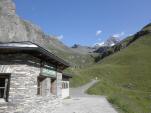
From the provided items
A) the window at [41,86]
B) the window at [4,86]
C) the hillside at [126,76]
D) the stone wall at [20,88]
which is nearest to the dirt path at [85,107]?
the window at [41,86]

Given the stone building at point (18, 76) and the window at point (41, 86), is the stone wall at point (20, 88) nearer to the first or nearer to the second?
the stone building at point (18, 76)

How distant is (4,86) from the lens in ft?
38.9

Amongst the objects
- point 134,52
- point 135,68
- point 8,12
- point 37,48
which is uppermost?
point 8,12

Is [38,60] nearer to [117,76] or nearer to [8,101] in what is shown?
[8,101]

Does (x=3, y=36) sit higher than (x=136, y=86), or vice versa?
(x=3, y=36)

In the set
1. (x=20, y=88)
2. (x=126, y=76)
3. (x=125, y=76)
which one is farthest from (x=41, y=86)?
(x=125, y=76)

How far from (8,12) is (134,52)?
67.7 meters

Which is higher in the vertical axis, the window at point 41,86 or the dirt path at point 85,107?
the window at point 41,86

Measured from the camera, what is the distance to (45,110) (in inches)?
592

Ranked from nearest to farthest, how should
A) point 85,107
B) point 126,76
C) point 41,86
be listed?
point 41,86, point 85,107, point 126,76

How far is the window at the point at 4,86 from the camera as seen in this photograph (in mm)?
11789

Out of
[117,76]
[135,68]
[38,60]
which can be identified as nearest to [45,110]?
[38,60]

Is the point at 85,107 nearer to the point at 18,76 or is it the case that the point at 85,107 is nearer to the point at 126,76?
the point at 18,76

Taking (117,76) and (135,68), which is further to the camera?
(135,68)
